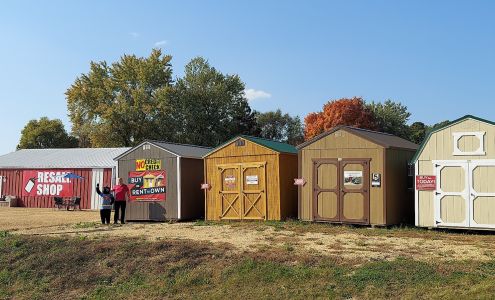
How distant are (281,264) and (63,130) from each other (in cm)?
5494

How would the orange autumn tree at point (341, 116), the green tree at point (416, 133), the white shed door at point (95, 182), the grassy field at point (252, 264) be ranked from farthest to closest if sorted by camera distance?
the green tree at point (416, 133), the orange autumn tree at point (341, 116), the white shed door at point (95, 182), the grassy field at point (252, 264)

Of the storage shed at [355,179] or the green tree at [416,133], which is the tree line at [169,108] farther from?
the storage shed at [355,179]

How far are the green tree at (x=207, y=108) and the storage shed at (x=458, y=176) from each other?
33594 millimetres

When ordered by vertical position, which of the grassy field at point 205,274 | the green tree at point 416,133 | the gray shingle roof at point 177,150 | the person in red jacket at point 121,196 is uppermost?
the green tree at point 416,133

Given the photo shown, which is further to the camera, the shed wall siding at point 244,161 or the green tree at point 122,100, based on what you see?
the green tree at point 122,100

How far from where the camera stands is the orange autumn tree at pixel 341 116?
5303cm

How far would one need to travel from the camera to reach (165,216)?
65.4 feet

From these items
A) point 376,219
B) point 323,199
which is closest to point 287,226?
point 323,199

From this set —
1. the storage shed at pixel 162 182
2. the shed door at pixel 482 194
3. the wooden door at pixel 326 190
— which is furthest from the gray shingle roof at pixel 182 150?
the shed door at pixel 482 194

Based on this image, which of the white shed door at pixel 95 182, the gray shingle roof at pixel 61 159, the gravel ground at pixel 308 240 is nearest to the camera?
the gravel ground at pixel 308 240

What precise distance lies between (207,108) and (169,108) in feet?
15.5

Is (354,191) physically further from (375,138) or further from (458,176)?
(458,176)

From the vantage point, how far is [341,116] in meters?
53.6

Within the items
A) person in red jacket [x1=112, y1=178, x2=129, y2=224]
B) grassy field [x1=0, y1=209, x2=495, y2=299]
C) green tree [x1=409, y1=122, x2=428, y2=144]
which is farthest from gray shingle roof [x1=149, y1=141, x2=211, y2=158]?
green tree [x1=409, y1=122, x2=428, y2=144]
